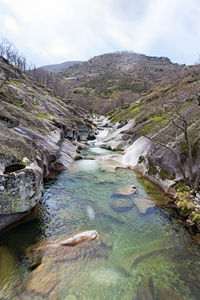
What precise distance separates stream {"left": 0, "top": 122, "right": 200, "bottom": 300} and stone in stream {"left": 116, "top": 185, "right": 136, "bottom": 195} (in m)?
0.61

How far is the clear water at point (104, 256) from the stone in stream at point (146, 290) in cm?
4

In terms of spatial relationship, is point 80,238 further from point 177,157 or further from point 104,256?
point 177,157

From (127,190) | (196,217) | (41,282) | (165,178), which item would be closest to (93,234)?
(41,282)

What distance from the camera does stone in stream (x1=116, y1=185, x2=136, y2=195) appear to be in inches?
541

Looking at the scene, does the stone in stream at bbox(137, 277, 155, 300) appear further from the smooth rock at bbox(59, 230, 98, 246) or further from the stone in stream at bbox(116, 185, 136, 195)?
the stone in stream at bbox(116, 185, 136, 195)

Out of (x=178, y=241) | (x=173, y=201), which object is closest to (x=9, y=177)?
(x=178, y=241)

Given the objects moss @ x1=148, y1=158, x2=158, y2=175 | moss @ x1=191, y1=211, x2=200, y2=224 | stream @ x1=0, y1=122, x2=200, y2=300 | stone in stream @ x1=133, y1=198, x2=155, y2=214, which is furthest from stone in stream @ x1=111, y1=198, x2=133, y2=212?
moss @ x1=148, y1=158, x2=158, y2=175

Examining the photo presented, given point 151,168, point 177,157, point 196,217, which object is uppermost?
point 177,157

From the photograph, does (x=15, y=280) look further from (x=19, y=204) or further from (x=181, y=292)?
(x=181, y=292)

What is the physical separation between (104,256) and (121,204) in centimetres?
475

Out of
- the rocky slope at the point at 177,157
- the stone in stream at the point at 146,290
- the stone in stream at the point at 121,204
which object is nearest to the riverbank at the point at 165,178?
the rocky slope at the point at 177,157

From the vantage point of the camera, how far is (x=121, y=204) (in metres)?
11.9

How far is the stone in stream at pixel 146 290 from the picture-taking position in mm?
5944

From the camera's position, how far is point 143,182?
16266mm
